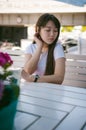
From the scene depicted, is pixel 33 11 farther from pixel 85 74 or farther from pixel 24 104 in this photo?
pixel 24 104

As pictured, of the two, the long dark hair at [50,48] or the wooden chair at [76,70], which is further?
the wooden chair at [76,70]

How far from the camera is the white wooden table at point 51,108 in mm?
970

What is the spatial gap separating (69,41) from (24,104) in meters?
8.47

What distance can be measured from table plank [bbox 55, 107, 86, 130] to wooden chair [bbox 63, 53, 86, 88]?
146 cm

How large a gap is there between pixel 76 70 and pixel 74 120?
163cm

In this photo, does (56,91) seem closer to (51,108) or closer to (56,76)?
(51,108)

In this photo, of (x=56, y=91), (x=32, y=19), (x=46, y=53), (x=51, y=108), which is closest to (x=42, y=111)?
(x=51, y=108)

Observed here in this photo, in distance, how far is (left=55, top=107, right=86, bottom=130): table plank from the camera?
96cm

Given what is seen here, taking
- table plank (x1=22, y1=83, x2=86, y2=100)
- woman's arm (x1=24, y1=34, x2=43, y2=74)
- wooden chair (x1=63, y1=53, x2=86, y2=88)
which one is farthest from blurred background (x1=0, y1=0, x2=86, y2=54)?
table plank (x1=22, y1=83, x2=86, y2=100)

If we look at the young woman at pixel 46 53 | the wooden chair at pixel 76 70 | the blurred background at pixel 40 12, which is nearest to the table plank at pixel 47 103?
the young woman at pixel 46 53

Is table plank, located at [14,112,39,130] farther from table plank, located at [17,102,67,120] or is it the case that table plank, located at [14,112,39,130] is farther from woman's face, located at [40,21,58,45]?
woman's face, located at [40,21,58,45]

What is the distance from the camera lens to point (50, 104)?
1202 millimetres

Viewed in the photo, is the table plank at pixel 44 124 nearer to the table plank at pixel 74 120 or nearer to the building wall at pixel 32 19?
the table plank at pixel 74 120

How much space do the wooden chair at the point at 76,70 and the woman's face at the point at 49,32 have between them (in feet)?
1.88
